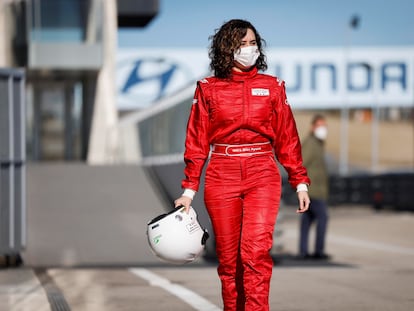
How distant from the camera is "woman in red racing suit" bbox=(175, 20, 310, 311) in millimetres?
5605

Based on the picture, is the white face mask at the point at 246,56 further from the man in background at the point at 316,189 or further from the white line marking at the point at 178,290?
the man in background at the point at 316,189

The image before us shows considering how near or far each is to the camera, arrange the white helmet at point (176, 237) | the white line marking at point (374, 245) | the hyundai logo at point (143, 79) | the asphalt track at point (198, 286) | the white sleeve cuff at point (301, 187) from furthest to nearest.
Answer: the hyundai logo at point (143, 79), the white line marking at point (374, 245), the asphalt track at point (198, 286), the white sleeve cuff at point (301, 187), the white helmet at point (176, 237)

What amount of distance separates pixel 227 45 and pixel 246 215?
0.94 meters

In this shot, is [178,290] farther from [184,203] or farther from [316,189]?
[316,189]

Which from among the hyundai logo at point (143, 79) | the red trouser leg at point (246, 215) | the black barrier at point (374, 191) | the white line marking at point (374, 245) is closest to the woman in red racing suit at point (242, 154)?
the red trouser leg at point (246, 215)

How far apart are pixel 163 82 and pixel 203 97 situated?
Result: 165ft

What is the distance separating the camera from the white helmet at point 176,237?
551 cm

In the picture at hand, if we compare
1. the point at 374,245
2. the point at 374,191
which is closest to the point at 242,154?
the point at 374,245

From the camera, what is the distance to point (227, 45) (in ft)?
18.6

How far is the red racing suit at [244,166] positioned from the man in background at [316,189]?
23.6ft

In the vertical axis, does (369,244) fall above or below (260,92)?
below

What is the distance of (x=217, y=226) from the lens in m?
5.71

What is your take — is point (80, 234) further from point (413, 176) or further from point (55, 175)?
point (413, 176)

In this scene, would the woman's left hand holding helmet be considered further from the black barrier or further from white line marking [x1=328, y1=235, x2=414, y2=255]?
the black barrier
